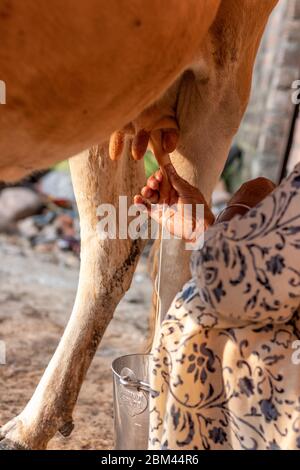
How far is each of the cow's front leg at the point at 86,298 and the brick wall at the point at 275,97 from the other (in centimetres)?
227

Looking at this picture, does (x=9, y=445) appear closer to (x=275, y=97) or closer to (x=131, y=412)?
(x=131, y=412)

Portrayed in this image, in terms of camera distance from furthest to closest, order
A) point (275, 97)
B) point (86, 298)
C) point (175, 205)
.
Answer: point (275, 97) → point (86, 298) → point (175, 205)

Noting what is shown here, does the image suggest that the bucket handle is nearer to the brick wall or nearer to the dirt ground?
the dirt ground

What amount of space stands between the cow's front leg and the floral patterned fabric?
706mm

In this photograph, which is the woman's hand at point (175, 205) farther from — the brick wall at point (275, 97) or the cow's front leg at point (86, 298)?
the brick wall at point (275, 97)

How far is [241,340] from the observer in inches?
37.7

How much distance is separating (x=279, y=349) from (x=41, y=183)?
13.1 ft

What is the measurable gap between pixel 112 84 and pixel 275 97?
345 centimetres

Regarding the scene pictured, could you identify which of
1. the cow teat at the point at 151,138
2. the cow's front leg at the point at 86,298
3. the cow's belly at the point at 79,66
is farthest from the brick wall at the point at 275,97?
the cow's belly at the point at 79,66

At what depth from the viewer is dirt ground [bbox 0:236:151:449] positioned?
1.95 m

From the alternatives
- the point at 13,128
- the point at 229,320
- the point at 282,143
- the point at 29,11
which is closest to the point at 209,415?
the point at 229,320

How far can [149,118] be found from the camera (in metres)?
1.50

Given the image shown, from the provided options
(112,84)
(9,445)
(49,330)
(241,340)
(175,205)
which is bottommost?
(9,445)

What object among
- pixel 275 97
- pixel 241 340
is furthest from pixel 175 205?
pixel 275 97
